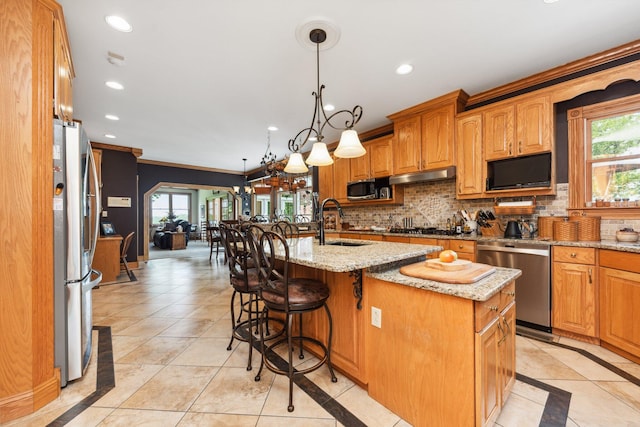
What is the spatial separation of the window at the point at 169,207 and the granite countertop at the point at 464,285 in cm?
1342

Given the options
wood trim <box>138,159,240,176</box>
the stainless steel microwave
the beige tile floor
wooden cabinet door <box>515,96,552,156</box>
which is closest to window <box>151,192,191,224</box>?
wood trim <box>138,159,240,176</box>

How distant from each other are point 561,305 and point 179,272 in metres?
5.96

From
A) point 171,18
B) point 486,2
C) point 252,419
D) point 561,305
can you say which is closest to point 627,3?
point 486,2

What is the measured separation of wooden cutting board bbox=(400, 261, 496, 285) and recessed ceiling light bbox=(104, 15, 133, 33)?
8.74ft

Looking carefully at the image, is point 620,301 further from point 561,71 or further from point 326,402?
point 326,402

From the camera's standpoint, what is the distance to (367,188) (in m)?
4.43

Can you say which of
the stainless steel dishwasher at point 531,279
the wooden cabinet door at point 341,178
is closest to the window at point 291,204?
the wooden cabinet door at point 341,178

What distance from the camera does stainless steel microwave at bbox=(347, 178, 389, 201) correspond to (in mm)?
4323

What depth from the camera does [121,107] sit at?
11.9 ft

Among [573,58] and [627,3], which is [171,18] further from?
[573,58]

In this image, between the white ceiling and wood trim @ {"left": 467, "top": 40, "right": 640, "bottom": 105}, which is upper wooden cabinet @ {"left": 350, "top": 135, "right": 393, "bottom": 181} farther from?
wood trim @ {"left": 467, "top": 40, "right": 640, "bottom": 105}

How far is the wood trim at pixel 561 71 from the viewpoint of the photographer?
2.31 m

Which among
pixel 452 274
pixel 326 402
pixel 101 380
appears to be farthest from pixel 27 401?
pixel 452 274

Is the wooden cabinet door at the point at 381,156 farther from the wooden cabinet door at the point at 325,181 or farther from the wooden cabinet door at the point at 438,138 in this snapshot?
the wooden cabinet door at the point at 325,181
